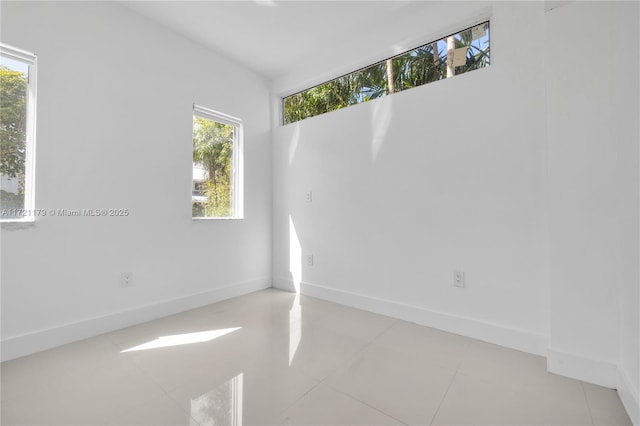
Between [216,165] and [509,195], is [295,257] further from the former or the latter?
[509,195]

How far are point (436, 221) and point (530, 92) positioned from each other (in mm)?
1092

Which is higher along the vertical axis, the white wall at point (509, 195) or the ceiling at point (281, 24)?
the ceiling at point (281, 24)

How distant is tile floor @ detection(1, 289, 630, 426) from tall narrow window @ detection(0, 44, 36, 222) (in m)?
1.03

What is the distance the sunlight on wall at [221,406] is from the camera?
130 cm

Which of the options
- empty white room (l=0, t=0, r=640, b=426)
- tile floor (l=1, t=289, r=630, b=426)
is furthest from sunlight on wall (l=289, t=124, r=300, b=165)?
tile floor (l=1, t=289, r=630, b=426)

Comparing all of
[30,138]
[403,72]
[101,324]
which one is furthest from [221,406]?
[403,72]

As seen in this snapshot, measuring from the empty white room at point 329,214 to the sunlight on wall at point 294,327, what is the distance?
0.11ft

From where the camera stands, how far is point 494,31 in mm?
2086

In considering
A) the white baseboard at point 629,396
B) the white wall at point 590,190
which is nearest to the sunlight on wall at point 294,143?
the white wall at point 590,190

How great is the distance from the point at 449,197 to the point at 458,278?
645mm

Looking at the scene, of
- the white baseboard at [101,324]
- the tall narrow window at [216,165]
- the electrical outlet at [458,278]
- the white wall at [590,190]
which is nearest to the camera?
the white wall at [590,190]

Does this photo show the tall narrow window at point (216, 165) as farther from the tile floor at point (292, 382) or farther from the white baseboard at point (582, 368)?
the white baseboard at point (582, 368)

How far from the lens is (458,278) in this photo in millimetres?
2234

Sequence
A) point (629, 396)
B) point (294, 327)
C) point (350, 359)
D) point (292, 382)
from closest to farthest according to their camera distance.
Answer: point (629, 396) → point (292, 382) → point (350, 359) → point (294, 327)
